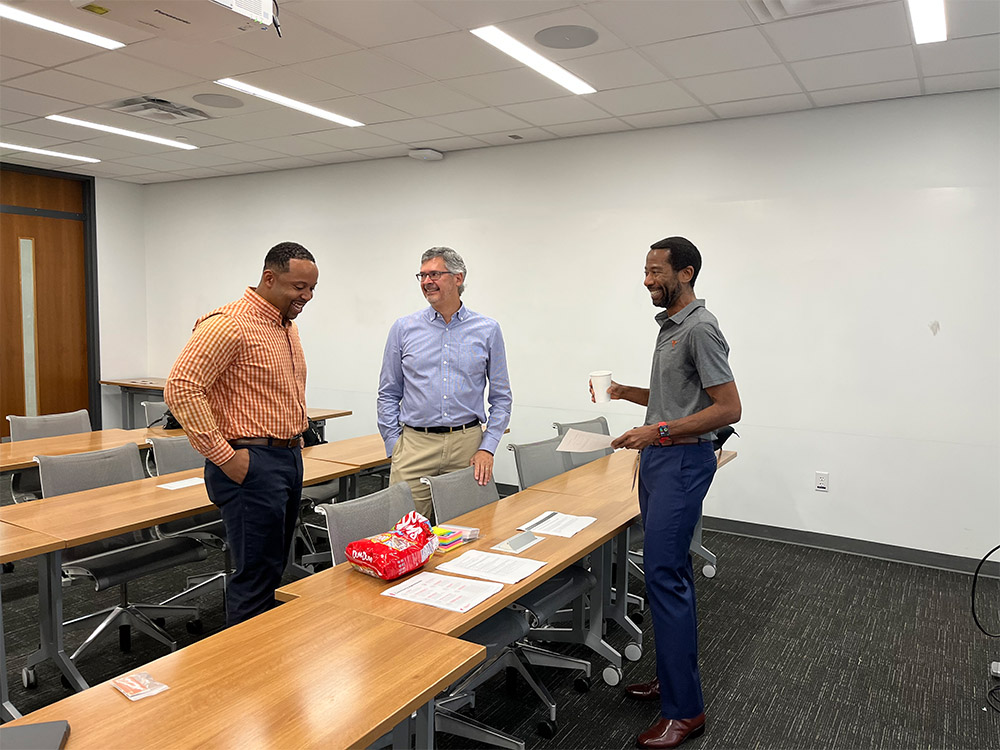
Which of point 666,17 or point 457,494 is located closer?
point 457,494

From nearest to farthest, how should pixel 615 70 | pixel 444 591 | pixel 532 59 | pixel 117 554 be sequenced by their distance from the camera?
pixel 444 591
pixel 117 554
pixel 532 59
pixel 615 70

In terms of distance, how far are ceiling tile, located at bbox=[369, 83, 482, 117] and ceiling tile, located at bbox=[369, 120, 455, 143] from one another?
34 centimetres

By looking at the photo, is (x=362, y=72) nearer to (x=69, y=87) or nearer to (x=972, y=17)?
(x=69, y=87)

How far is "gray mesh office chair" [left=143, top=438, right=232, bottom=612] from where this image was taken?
371 centimetres

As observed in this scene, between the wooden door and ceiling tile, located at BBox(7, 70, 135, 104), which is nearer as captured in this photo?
ceiling tile, located at BBox(7, 70, 135, 104)

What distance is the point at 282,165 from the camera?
764cm

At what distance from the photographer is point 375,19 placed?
3.61 m

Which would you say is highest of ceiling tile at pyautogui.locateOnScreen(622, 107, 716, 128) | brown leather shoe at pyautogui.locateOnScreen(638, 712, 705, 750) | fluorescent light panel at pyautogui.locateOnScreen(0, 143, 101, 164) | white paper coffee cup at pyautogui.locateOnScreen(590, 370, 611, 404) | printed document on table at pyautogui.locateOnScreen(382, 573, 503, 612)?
fluorescent light panel at pyautogui.locateOnScreen(0, 143, 101, 164)

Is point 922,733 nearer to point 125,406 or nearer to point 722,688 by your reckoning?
point 722,688

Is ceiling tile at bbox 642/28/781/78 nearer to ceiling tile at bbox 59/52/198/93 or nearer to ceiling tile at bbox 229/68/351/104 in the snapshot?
ceiling tile at bbox 229/68/351/104

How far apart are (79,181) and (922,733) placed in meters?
9.32

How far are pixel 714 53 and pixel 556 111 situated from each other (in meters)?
1.48

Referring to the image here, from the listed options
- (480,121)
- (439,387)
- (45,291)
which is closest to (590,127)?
(480,121)

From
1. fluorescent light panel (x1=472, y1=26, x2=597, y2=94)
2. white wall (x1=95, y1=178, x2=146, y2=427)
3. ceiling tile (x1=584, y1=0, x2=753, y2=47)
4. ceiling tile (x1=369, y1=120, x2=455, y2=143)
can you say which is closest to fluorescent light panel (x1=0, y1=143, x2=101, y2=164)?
white wall (x1=95, y1=178, x2=146, y2=427)
